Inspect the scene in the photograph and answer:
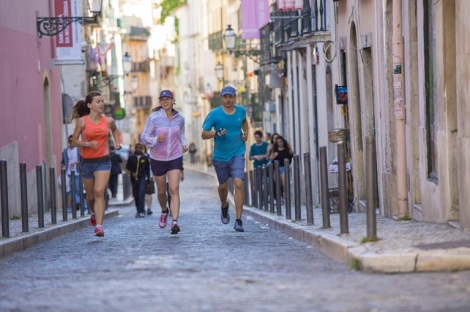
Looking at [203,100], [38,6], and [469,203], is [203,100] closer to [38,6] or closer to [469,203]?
[38,6]

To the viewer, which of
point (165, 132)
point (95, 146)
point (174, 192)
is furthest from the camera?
point (165, 132)

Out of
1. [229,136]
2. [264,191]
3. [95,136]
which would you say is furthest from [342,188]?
[264,191]

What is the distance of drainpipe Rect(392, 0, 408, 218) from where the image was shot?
17578 millimetres

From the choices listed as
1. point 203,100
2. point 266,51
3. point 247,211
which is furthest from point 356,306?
point 203,100

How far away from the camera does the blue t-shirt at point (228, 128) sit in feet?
Answer: 56.4

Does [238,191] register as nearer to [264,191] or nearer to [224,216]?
[224,216]

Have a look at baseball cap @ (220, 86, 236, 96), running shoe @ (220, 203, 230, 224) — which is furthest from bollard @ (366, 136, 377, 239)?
running shoe @ (220, 203, 230, 224)

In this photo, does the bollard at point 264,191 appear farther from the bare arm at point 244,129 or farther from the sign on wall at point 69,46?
the sign on wall at point 69,46

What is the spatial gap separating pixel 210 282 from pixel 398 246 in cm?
202

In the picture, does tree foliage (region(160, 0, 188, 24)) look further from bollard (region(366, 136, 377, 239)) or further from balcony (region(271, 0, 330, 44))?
bollard (region(366, 136, 377, 239))

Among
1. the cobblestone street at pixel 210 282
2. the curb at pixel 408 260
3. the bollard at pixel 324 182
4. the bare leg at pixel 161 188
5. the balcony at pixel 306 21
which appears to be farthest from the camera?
the balcony at pixel 306 21

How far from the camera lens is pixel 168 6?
111 meters

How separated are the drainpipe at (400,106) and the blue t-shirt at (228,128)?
2085 millimetres

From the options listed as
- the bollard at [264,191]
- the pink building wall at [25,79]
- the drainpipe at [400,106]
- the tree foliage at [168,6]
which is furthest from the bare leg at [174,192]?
the tree foliage at [168,6]
